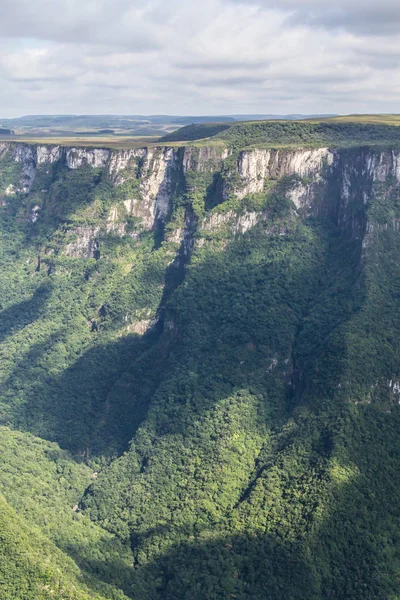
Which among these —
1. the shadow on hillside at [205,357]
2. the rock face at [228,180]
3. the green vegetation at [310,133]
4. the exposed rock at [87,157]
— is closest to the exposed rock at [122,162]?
the rock face at [228,180]

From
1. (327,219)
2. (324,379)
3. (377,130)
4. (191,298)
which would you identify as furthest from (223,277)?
(377,130)

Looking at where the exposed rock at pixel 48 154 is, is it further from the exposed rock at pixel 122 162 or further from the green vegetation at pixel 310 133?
the green vegetation at pixel 310 133

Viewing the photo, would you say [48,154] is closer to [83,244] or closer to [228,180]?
[83,244]

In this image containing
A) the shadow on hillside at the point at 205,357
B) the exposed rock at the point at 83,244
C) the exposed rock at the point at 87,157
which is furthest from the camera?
the exposed rock at the point at 87,157

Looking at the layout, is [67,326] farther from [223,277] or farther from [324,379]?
[324,379]

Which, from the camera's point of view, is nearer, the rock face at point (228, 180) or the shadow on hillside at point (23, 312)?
the rock face at point (228, 180)
